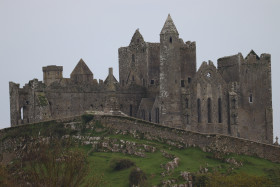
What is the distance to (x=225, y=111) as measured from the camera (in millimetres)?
86625

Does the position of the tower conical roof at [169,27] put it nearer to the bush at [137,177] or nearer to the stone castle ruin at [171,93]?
the stone castle ruin at [171,93]

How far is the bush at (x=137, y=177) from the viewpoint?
57.2 m

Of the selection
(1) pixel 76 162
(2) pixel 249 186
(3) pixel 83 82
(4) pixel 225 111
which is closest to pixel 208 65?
(4) pixel 225 111

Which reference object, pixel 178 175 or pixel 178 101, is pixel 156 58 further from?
pixel 178 175

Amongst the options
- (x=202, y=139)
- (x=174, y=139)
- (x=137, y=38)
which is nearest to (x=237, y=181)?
(x=202, y=139)

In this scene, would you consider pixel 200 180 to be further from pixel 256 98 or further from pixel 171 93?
pixel 256 98

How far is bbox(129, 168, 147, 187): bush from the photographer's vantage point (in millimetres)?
57175

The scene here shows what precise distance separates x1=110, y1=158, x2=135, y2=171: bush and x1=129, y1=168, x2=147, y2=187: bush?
257 cm

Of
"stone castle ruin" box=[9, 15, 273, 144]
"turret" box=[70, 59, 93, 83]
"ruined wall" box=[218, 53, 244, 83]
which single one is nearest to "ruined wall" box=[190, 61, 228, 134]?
"stone castle ruin" box=[9, 15, 273, 144]

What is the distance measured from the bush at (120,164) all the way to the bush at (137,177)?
2.57 metres

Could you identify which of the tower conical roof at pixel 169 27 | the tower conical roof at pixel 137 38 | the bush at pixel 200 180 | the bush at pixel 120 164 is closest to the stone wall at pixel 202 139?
the bush at pixel 120 164

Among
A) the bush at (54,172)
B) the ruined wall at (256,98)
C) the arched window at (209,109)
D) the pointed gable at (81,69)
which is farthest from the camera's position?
the pointed gable at (81,69)

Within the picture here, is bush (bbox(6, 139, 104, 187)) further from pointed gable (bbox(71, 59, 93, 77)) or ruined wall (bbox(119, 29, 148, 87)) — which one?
ruined wall (bbox(119, 29, 148, 87))

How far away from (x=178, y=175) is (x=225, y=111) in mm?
28811
